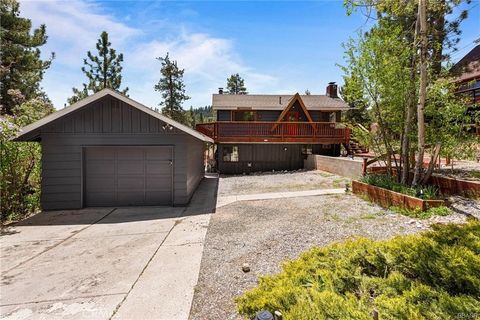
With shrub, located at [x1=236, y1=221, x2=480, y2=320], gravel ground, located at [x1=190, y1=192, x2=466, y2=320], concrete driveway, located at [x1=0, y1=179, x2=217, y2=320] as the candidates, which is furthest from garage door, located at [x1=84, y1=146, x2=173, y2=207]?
shrub, located at [x1=236, y1=221, x2=480, y2=320]

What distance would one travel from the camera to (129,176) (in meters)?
9.19

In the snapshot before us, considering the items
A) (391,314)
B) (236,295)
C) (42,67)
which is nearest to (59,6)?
(236,295)

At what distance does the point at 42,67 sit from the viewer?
747 inches

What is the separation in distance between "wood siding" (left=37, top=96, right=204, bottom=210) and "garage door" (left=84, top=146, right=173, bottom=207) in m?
0.30

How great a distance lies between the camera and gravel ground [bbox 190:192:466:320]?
12.3 ft

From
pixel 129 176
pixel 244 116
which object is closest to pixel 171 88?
pixel 244 116

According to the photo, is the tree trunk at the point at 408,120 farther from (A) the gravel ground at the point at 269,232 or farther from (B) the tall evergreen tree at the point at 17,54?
(B) the tall evergreen tree at the point at 17,54

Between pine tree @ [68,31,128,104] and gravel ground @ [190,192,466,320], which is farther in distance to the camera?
pine tree @ [68,31,128,104]

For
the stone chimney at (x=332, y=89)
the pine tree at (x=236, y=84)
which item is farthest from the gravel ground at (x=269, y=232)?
the pine tree at (x=236, y=84)

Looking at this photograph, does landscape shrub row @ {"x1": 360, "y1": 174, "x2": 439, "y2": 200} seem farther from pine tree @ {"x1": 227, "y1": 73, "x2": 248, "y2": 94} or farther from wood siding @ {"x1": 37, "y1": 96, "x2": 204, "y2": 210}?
pine tree @ {"x1": 227, "y1": 73, "x2": 248, "y2": 94}

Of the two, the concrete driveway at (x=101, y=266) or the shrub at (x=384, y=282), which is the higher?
the shrub at (x=384, y=282)

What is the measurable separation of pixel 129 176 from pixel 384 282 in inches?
337

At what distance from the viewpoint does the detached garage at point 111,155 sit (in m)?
8.64

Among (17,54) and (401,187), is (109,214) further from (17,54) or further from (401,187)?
(17,54)
